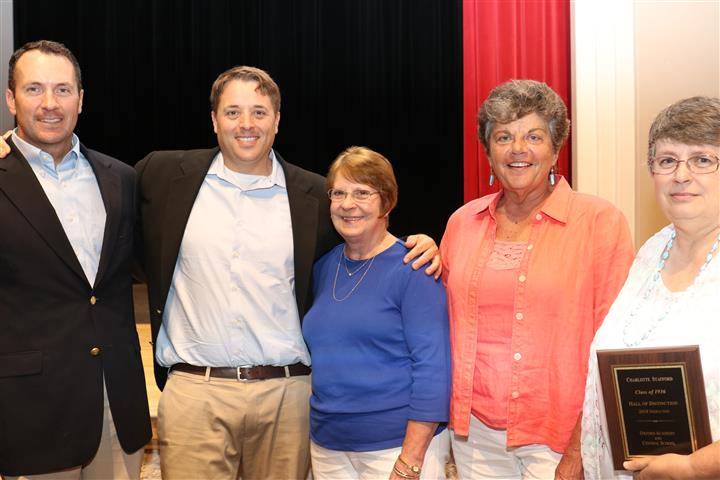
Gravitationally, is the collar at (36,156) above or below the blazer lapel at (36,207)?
above

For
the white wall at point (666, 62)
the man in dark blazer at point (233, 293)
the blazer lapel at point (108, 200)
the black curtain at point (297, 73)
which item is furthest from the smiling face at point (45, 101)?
the black curtain at point (297, 73)

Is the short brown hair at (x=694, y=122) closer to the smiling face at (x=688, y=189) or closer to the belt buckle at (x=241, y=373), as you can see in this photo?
the smiling face at (x=688, y=189)

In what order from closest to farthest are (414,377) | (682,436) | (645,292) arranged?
1. (682,436)
2. (645,292)
3. (414,377)

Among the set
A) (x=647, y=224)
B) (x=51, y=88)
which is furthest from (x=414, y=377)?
(x=647, y=224)

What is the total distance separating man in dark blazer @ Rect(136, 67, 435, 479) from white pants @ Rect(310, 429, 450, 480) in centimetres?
25

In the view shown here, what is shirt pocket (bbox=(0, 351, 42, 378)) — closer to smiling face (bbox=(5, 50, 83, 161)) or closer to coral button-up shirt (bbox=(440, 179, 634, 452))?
smiling face (bbox=(5, 50, 83, 161))

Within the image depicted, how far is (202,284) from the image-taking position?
2.38 metres

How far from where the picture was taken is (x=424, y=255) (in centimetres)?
222

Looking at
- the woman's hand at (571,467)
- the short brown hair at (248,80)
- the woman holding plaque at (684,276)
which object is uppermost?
the short brown hair at (248,80)

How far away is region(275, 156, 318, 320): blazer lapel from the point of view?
2.41 meters

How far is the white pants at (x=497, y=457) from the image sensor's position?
2002 millimetres

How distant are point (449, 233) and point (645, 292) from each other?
0.73 meters

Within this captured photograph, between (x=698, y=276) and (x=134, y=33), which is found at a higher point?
(x=134, y=33)

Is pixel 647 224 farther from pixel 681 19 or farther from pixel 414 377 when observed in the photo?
pixel 414 377
